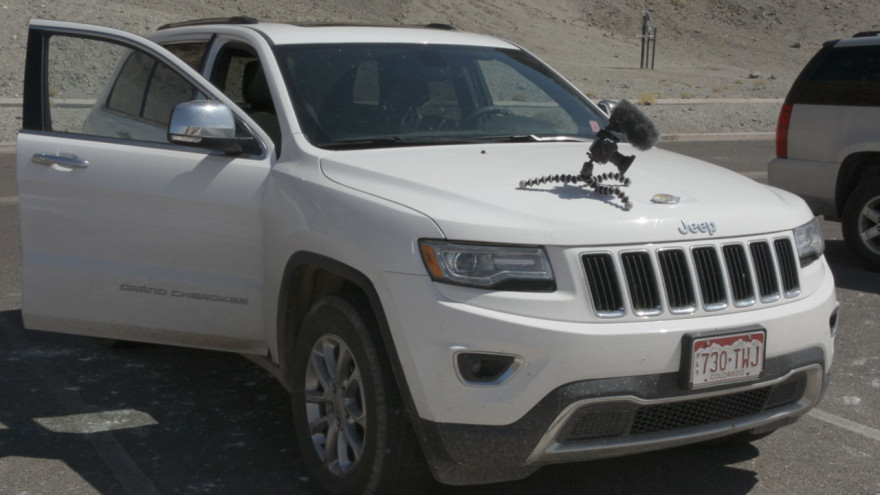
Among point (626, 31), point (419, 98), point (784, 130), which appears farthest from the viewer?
point (626, 31)

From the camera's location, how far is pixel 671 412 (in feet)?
13.1

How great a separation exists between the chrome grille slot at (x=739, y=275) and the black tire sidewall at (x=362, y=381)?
1.24 metres

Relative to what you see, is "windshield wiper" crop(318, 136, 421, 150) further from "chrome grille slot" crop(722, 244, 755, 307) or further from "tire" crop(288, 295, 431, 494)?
"chrome grille slot" crop(722, 244, 755, 307)

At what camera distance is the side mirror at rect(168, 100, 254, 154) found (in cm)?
478

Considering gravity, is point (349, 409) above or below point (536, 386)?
below

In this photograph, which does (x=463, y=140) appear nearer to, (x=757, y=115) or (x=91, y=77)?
(x=91, y=77)

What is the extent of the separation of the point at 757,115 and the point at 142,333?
22.5 meters

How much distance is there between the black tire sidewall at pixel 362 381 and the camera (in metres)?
3.99

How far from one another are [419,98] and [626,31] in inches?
1962

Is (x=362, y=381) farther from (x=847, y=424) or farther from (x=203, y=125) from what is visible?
(x=847, y=424)

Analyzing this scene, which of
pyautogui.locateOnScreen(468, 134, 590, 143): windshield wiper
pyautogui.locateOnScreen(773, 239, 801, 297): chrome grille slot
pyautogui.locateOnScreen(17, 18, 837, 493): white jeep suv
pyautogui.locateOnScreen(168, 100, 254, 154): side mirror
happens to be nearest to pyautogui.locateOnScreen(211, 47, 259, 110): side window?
pyautogui.locateOnScreen(17, 18, 837, 493): white jeep suv

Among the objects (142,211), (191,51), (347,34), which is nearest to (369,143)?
(347,34)

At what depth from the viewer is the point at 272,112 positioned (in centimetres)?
524

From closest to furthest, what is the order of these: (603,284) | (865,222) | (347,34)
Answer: (603,284) < (347,34) < (865,222)
